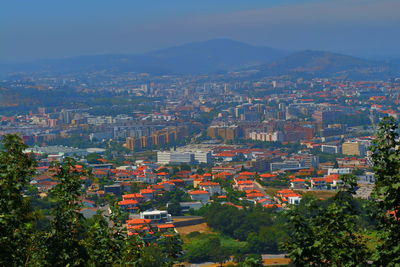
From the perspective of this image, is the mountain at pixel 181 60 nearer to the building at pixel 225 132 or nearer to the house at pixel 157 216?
the building at pixel 225 132

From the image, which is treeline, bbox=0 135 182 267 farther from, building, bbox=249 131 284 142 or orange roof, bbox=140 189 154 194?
building, bbox=249 131 284 142

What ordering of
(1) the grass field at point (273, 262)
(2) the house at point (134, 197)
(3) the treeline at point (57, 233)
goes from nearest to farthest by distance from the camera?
(3) the treeline at point (57, 233) < (1) the grass field at point (273, 262) < (2) the house at point (134, 197)

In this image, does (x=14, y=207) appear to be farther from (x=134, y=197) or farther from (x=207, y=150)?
(x=207, y=150)

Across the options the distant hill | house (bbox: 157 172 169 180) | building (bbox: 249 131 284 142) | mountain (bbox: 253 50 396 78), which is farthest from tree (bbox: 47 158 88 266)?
mountain (bbox: 253 50 396 78)

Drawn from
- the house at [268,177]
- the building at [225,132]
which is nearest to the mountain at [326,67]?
the building at [225,132]

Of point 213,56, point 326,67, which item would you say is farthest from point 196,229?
point 213,56

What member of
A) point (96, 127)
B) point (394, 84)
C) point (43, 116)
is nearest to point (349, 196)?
point (96, 127)

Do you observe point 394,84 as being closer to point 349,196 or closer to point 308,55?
point 308,55
